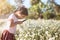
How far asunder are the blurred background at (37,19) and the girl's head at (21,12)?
30 mm

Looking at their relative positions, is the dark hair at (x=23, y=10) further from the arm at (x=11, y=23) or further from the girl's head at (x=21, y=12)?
the arm at (x=11, y=23)

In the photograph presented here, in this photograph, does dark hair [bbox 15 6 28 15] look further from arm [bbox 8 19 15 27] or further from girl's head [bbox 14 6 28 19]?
arm [bbox 8 19 15 27]

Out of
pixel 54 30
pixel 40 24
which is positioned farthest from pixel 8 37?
pixel 54 30

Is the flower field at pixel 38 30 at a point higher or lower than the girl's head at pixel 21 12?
lower

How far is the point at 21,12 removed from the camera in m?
1.43

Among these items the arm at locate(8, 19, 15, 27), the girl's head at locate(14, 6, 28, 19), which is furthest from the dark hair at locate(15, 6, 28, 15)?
the arm at locate(8, 19, 15, 27)

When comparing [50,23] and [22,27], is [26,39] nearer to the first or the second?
[22,27]

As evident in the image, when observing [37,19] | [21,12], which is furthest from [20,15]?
[37,19]

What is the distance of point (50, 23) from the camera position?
140 centimetres

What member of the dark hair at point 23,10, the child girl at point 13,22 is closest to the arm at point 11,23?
the child girl at point 13,22

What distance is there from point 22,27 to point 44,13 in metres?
0.24

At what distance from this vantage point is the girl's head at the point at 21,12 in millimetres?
1424

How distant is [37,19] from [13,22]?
0.75 feet

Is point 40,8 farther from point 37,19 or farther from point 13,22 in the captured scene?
point 13,22
